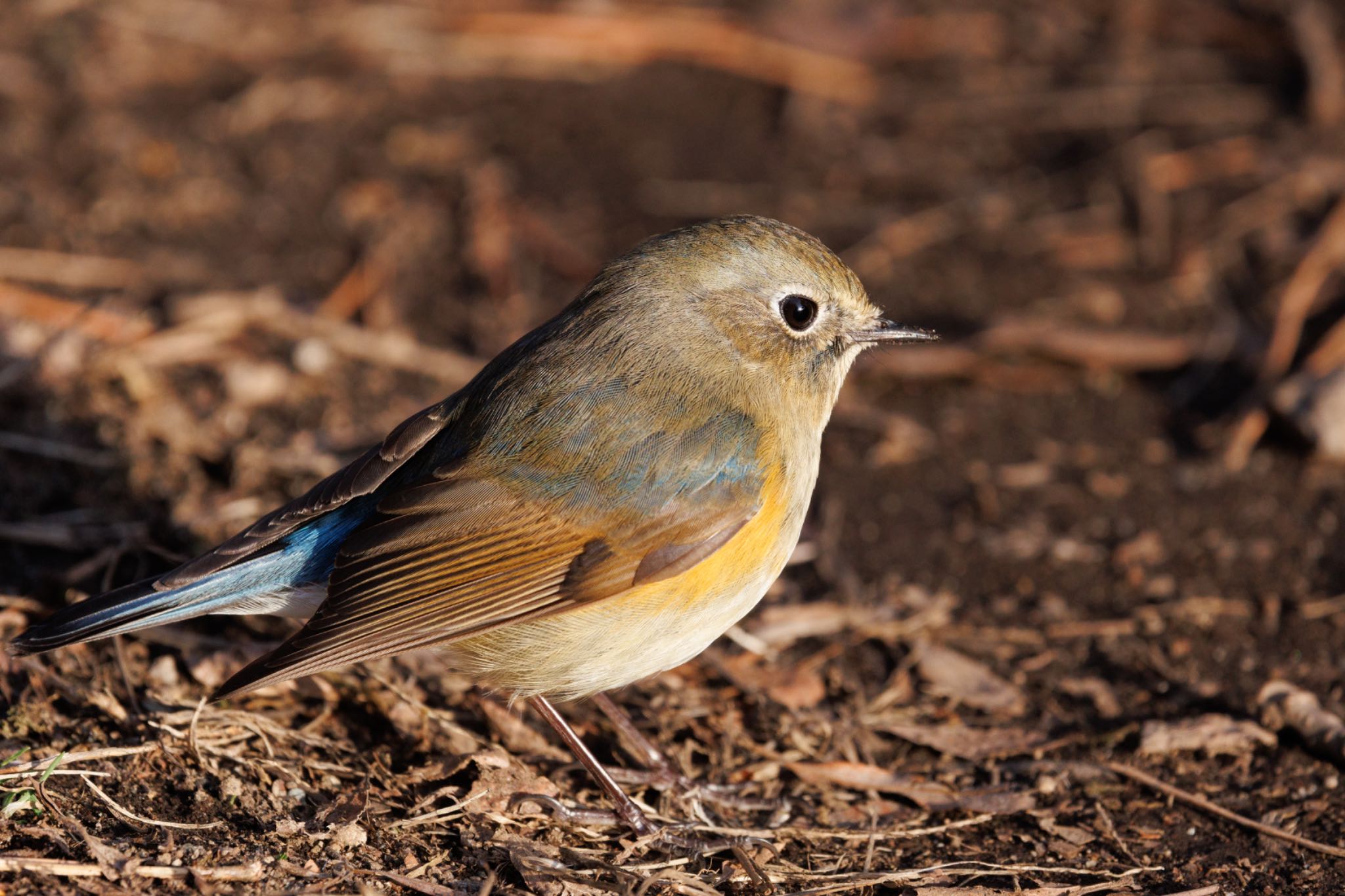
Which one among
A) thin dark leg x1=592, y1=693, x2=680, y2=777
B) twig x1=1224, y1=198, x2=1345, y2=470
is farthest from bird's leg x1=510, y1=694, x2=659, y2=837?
twig x1=1224, y1=198, x2=1345, y2=470

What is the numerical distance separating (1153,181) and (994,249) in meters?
1.13

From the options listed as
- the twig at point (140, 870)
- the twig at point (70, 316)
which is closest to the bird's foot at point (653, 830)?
the twig at point (140, 870)

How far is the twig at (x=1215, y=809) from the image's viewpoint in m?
3.98

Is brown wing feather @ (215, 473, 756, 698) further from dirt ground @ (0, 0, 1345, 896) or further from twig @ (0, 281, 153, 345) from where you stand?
twig @ (0, 281, 153, 345)

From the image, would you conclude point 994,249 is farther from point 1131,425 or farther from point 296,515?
point 296,515

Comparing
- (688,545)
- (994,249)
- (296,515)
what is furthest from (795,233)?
(994,249)

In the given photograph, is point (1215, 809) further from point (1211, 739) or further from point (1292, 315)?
point (1292, 315)

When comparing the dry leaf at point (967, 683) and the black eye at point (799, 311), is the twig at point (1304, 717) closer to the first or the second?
the dry leaf at point (967, 683)

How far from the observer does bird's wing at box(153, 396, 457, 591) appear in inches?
153

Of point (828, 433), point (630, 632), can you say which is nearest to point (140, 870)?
point (630, 632)

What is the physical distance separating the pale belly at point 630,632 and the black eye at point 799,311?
703 mm

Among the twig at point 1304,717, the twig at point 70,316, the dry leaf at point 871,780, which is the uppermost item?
the twig at point 70,316

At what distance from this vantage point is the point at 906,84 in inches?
350

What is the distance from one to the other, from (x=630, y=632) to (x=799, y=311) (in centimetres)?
120
